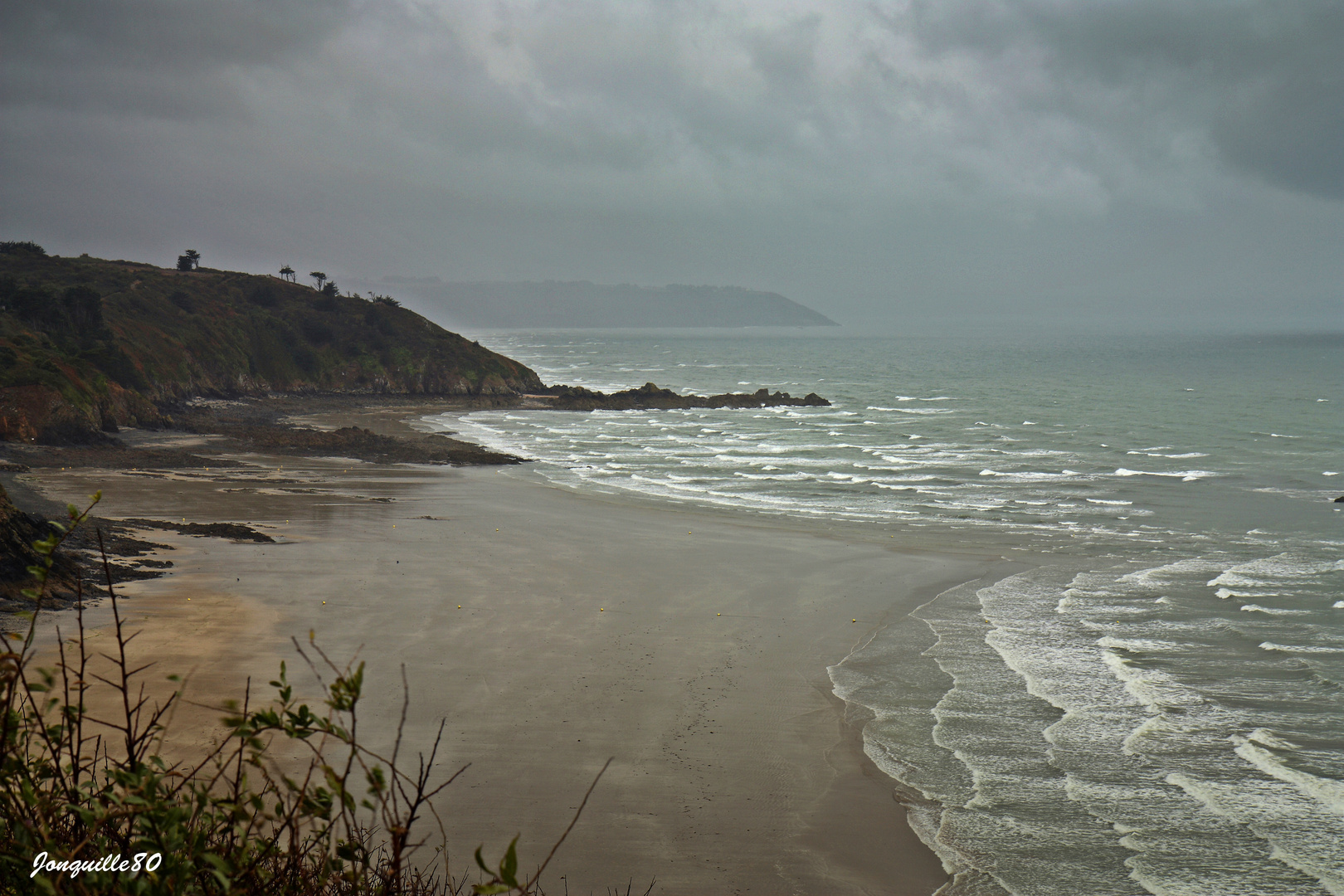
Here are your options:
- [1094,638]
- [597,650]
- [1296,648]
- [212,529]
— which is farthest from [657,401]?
[1296,648]

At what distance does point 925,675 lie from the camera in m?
13.2

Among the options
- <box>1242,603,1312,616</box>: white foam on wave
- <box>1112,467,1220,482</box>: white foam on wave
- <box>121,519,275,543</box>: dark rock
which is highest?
<box>1112,467,1220,482</box>: white foam on wave

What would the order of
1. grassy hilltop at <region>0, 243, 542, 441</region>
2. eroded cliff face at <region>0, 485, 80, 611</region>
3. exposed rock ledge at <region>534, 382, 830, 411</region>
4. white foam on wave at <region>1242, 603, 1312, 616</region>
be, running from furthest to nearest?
exposed rock ledge at <region>534, 382, 830, 411</region>, grassy hilltop at <region>0, 243, 542, 441</region>, white foam on wave at <region>1242, 603, 1312, 616</region>, eroded cliff face at <region>0, 485, 80, 611</region>

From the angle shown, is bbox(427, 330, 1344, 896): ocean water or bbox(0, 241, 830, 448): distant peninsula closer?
bbox(427, 330, 1344, 896): ocean water

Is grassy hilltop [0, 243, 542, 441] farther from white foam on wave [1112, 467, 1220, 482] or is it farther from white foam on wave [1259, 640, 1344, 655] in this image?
white foam on wave [1112, 467, 1220, 482]

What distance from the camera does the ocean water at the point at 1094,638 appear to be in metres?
8.75

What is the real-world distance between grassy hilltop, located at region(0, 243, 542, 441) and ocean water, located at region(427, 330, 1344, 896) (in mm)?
17875

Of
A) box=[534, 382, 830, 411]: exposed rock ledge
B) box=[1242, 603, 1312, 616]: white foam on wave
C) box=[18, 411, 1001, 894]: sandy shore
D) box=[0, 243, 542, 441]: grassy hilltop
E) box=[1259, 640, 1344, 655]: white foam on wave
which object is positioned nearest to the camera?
box=[18, 411, 1001, 894]: sandy shore

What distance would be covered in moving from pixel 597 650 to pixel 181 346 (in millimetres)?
54135

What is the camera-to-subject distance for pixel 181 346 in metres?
58.2

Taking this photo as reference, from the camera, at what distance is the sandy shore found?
8.60 m

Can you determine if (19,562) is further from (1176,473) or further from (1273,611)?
(1176,473)

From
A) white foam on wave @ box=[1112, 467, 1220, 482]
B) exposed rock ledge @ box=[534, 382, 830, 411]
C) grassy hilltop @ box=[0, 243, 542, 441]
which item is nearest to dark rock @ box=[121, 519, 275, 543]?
grassy hilltop @ box=[0, 243, 542, 441]

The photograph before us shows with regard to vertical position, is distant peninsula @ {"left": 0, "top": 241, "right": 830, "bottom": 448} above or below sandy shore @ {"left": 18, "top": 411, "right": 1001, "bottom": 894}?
above
